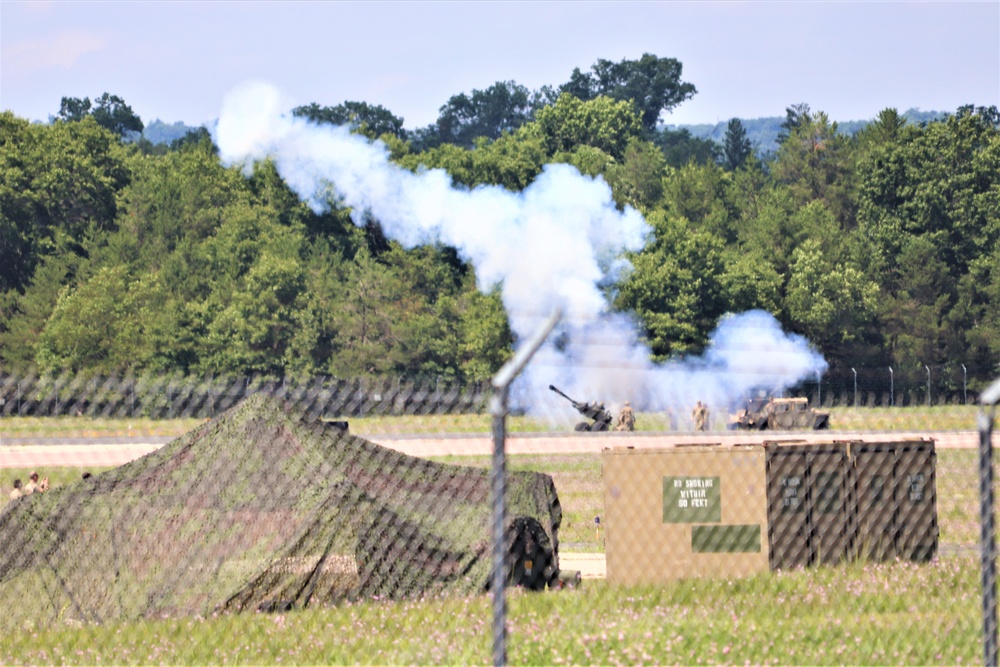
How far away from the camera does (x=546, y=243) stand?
55812 millimetres

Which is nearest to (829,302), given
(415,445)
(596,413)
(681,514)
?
(596,413)

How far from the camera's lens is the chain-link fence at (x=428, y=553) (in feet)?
32.4

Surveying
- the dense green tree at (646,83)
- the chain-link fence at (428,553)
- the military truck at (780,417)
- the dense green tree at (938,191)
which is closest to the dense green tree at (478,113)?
the dense green tree at (646,83)

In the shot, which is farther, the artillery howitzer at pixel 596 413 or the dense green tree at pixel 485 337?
the dense green tree at pixel 485 337

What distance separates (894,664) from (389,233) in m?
54.0

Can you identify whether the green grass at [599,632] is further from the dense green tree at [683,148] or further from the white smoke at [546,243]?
the dense green tree at [683,148]

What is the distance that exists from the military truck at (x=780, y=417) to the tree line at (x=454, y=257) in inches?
250

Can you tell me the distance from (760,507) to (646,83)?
129976mm

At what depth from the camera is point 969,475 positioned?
26859mm

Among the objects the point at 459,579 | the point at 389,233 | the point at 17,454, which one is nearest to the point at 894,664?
the point at 459,579

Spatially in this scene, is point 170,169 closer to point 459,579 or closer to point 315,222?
point 315,222

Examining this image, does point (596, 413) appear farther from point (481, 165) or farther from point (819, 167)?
point (819, 167)

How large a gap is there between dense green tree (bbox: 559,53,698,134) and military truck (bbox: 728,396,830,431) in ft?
304

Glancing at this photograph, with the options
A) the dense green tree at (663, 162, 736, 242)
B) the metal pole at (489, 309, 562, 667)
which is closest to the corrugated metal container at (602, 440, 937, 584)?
the metal pole at (489, 309, 562, 667)
